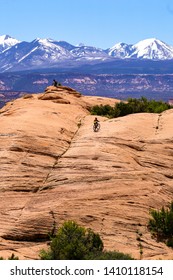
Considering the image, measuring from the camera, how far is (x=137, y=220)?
31172mm

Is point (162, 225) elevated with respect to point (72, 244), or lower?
lower

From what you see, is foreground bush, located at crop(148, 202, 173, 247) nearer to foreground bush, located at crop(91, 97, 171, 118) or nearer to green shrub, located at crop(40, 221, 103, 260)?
green shrub, located at crop(40, 221, 103, 260)

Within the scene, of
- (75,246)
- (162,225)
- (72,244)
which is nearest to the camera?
(72,244)

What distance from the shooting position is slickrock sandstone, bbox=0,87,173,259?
98.1 ft

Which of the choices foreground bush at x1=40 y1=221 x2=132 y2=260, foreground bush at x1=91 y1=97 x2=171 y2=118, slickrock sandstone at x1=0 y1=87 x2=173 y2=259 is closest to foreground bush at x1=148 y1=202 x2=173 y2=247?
slickrock sandstone at x1=0 y1=87 x2=173 y2=259

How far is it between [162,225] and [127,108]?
103 ft

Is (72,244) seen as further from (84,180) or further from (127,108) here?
(127,108)

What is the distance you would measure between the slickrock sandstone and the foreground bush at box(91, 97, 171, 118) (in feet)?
38.0

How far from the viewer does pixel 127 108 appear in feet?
198

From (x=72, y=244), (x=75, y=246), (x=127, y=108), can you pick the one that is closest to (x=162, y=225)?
(x=75, y=246)

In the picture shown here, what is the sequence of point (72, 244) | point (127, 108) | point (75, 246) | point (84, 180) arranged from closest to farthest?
point (72, 244) → point (75, 246) → point (84, 180) → point (127, 108)

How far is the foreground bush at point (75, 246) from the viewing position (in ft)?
85.7

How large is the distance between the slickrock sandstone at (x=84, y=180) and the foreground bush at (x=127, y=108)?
11.6m

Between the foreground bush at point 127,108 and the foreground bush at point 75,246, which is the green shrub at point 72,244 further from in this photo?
the foreground bush at point 127,108
